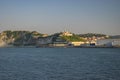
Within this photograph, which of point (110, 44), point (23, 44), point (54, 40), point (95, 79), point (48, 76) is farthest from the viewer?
point (23, 44)

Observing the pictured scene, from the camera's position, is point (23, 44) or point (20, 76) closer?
point (20, 76)

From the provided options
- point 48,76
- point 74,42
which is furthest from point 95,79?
point 74,42

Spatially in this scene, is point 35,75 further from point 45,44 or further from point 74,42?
point 45,44

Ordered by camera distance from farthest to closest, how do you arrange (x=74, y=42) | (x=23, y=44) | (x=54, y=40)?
(x=23, y=44)
(x=54, y=40)
(x=74, y=42)

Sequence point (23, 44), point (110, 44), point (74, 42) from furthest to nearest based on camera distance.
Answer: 1. point (23, 44)
2. point (74, 42)
3. point (110, 44)

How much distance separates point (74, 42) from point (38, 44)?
27.2 meters

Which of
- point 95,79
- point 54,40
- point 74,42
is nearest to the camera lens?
point 95,79

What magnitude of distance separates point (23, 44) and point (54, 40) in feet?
88.0

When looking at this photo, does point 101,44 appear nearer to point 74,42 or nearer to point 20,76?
point 74,42

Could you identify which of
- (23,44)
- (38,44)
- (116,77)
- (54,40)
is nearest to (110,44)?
(54,40)

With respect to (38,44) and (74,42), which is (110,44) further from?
(38,44)

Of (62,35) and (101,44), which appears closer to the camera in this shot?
(101,44)

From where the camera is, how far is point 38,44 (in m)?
181

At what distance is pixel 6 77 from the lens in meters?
25.0
